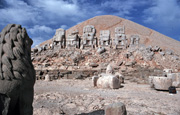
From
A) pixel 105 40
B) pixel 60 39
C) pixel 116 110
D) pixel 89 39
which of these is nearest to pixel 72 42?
pixel 60 39

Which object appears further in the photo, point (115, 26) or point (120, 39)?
point (115, 26)

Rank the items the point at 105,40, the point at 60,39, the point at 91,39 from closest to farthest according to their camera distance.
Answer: the point at 60,39
the point at 105,40
the point at 91,39

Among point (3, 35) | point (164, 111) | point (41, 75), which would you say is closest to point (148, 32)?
point (41, 75)

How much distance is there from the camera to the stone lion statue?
2178 mm

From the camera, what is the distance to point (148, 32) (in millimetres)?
40062

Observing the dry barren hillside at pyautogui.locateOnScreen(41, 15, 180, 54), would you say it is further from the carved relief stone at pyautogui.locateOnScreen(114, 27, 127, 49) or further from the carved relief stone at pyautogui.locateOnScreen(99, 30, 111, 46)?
the carved relief stone at pyautogui.locateOnScreen(99, 30, 111, 46)

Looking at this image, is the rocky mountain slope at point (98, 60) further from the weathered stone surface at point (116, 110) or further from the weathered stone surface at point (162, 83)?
the weathered stone surface at point (116, 110)

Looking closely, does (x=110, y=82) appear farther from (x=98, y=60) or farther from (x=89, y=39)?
(x=89, y=39)

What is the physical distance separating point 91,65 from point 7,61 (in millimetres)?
14687

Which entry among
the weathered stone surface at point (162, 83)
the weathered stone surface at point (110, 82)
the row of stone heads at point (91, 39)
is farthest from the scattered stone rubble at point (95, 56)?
the weathered stone surface at point (162, 83)

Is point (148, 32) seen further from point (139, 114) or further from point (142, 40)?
point (139, 114)

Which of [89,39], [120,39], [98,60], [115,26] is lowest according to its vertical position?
[98,60]

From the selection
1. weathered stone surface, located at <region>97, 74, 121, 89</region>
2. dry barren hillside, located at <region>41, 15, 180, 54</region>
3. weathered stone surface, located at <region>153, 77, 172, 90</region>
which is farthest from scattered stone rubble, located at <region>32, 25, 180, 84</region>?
dry barren hillside, located at <region>41, 15, 180, 54</region>

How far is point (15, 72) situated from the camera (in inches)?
87.7
